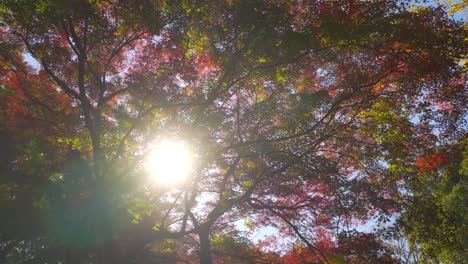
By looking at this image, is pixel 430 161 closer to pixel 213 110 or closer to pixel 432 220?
pixel 432 220

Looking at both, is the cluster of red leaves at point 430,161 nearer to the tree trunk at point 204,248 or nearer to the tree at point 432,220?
the tree at point 432,220

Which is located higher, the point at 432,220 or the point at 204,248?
the point at 432,220

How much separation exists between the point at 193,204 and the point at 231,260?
354 cm

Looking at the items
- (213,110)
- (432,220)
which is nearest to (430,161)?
(432,220)

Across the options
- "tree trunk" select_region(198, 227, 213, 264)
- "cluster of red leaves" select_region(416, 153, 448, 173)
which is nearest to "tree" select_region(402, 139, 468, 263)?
"cluster of red leaves" select_region(416, 153, 448, 173)

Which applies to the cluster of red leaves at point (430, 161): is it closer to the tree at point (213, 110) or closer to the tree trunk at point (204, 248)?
the tree at point (213, 110)

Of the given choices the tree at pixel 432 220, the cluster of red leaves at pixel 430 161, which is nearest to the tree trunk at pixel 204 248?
the tree at pixel 432 220

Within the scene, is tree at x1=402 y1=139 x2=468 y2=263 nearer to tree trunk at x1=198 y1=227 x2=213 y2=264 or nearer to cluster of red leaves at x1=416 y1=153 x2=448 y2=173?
cluster of red leaves at x1=416 y1=153 x2=448 y2=173

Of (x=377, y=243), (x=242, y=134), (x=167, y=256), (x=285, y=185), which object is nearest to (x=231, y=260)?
(x=167, y=256)

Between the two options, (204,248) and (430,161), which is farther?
(204,248)

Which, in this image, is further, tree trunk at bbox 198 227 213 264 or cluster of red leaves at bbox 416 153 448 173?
tree trunk at bbox 198 227 213 264

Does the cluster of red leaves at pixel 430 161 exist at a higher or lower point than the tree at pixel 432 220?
higher

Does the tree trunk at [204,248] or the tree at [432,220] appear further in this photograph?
the tree trunk at [204,248]

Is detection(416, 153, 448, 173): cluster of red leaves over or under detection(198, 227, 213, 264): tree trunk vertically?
over
